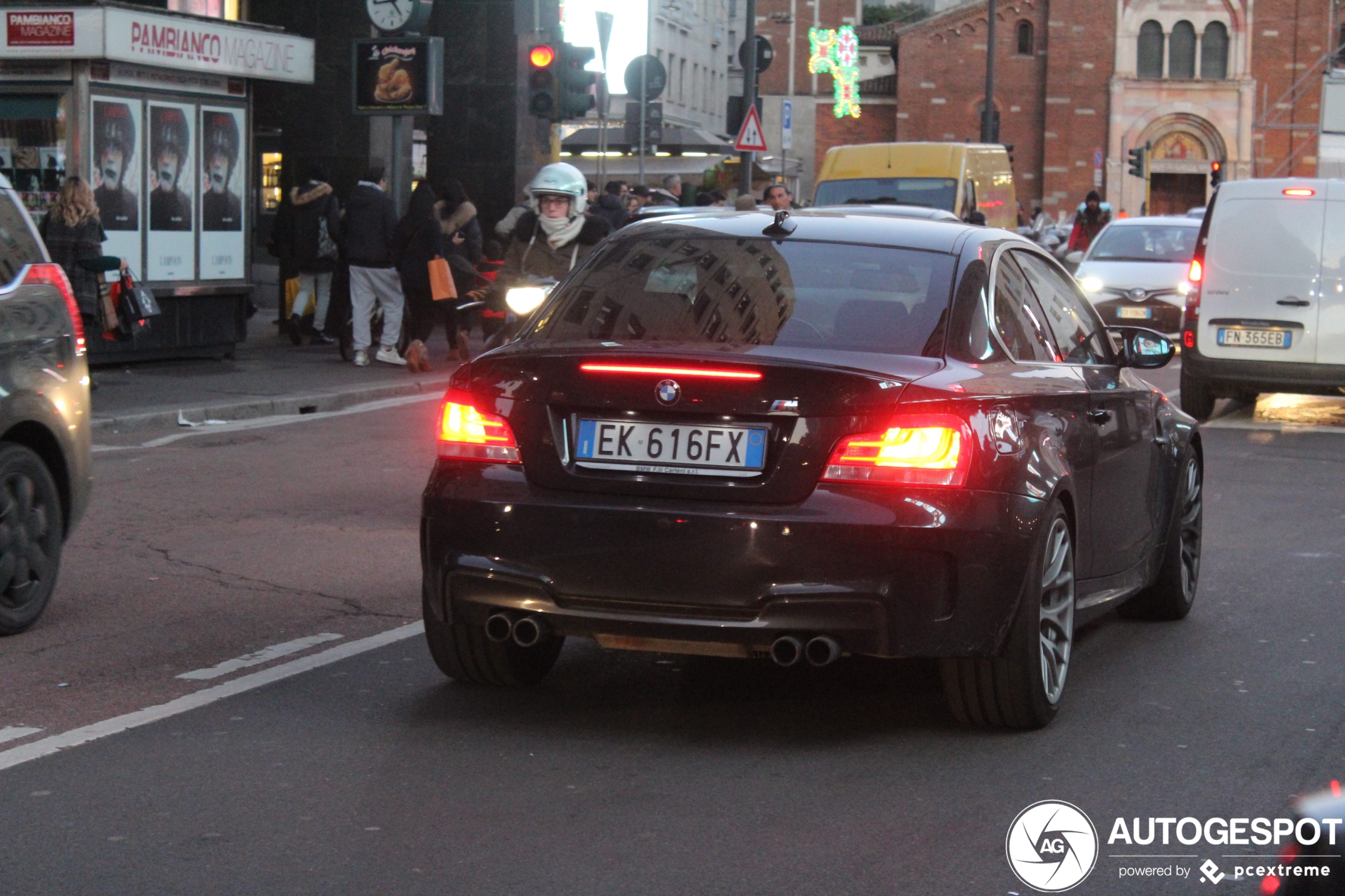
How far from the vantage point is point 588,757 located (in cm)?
523

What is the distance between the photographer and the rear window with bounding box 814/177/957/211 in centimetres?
2680

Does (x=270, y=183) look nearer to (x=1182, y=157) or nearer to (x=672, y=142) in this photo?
(x=672, y=142)

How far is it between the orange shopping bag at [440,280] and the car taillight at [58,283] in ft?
35.8

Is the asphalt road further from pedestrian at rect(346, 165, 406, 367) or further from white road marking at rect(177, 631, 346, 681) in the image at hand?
pedestrian at rect(346, 165, 406, 367)

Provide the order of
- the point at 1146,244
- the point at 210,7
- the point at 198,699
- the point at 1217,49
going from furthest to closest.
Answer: the point at 1217,49 → the point at 1146,244 → the point at 210,7 → the point at 198,699

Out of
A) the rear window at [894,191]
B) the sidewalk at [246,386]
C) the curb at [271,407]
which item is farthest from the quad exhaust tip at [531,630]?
the rear window at [894,191]

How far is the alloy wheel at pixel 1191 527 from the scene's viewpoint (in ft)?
24.6

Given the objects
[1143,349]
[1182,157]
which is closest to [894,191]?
[1143,349]

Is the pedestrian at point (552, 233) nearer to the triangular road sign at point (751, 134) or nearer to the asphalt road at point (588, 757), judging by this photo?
the asphalt road at point (588, 757)

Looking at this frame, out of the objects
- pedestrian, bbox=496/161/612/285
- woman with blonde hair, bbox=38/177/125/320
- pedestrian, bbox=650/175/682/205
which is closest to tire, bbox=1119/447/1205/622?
pedestrian, bbox=496/161/612/285

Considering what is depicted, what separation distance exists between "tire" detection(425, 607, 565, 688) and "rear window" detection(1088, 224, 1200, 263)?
787 inches

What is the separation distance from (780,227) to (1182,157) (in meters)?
75.6

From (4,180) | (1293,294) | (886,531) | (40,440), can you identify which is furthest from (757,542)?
(1293,294)

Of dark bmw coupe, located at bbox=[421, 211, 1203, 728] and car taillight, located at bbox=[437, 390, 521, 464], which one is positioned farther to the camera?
car taillight, located at bbox=[437, 390, 521, 464]
